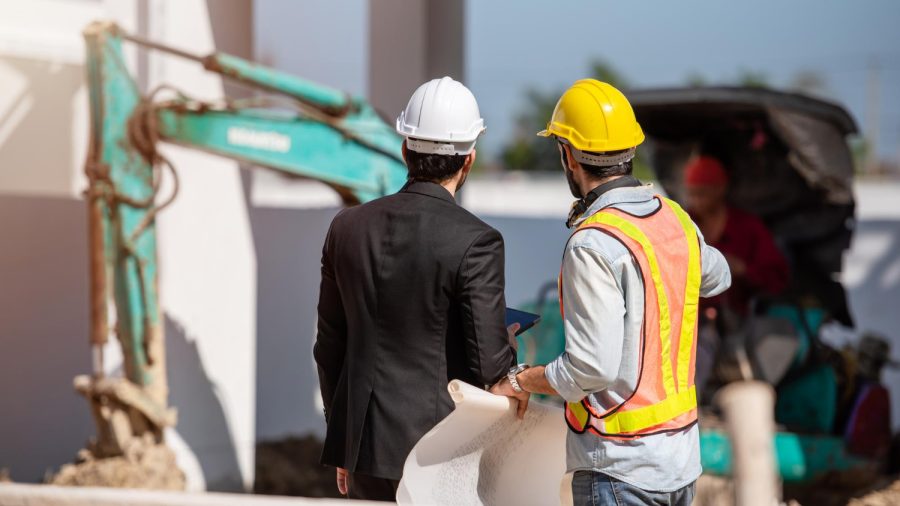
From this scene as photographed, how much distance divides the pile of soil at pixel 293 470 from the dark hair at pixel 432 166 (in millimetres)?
5332

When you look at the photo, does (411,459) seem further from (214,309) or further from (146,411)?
(214,309)

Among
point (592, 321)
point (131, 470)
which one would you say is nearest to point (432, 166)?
point (592, 321)

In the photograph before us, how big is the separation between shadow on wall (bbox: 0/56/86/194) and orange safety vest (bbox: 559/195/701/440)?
541 cm

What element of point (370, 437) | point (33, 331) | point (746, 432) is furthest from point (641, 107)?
point (746, 432)

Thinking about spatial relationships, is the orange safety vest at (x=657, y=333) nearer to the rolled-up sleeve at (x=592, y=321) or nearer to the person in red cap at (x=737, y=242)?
the rolled-up sleeve at (x=592, y=321)

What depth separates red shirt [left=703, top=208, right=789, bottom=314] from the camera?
7.23 m

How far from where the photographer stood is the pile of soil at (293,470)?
836 cm

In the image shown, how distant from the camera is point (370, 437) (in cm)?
308

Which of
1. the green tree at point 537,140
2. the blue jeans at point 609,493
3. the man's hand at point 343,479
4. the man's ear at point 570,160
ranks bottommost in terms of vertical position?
the green tree at point 537,140

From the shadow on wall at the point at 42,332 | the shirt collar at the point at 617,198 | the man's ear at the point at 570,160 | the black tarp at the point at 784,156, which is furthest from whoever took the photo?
the shadow on wall at the point at 42,332

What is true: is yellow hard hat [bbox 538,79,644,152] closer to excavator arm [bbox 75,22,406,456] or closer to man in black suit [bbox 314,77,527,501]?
man in black suit [bbox 314,77,527,501]

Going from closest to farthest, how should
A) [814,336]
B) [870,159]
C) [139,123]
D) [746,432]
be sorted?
[746,432] < [139,123] < [814,336] < [870,159]

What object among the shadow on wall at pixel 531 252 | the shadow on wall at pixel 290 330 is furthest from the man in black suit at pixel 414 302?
the shadow on wall at pixel 531 252

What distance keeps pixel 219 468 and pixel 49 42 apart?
9.48ft
